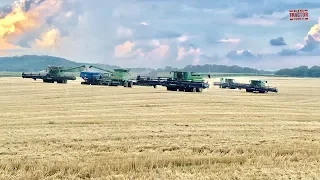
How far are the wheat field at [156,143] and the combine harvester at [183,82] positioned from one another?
2474 centimetres

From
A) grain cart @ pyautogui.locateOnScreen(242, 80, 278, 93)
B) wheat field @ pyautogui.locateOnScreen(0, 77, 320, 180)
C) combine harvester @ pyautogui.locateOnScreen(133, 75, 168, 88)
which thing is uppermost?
combine harvester @ pyautogui.locateOnScreen(133, 75, 168, 88)

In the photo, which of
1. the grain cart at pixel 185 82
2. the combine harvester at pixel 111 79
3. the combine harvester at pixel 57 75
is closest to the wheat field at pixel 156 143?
the grain cart at pixel 185 82

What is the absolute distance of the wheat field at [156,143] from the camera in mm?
14312

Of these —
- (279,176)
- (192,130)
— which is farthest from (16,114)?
(279,176)

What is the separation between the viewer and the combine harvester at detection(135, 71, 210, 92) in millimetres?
59594

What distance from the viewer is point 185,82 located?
2393 inches

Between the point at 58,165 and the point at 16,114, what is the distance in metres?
16.5

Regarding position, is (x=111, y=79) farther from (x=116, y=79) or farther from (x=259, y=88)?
(x=259, y=88)

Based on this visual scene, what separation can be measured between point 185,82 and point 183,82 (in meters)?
0.26

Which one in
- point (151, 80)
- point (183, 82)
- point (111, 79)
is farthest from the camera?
point (111, 79)

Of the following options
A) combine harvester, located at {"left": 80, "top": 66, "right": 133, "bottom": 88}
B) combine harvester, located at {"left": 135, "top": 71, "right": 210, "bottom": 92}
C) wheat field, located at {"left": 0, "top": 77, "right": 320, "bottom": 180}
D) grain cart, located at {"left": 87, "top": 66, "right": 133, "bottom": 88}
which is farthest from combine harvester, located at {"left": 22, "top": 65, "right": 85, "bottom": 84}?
wheat field, located at {"left": 0, "top": 77, "right": 320, "bottom": 180}

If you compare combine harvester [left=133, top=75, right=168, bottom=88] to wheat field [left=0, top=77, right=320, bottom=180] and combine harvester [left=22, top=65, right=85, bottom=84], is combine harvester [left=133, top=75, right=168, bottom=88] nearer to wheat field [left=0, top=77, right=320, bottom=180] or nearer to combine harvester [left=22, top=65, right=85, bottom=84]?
combine harvester [left=22, top=65, right=85, bottom=84]

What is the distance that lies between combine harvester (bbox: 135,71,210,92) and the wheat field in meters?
24.7

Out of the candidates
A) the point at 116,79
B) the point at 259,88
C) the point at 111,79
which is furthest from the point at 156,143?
the point at 111,79
